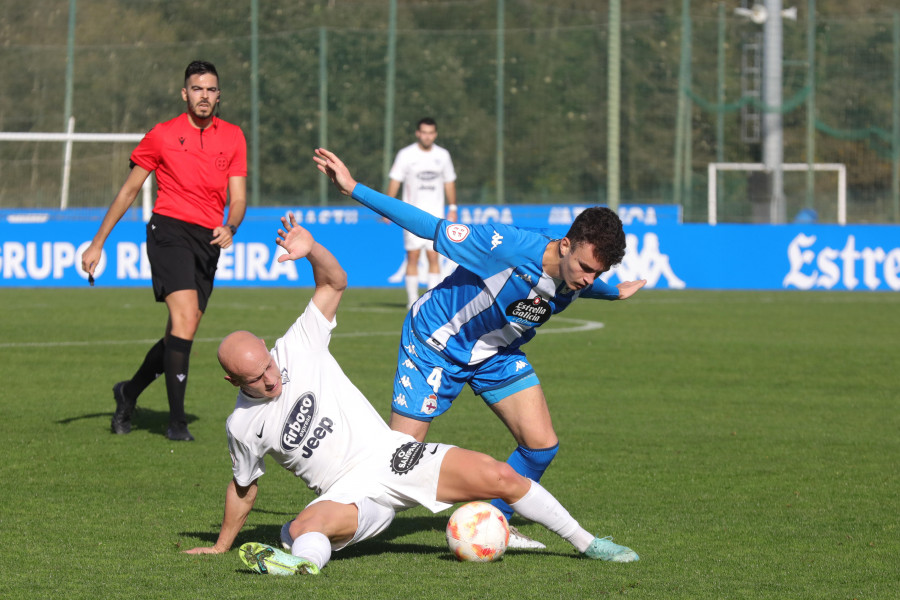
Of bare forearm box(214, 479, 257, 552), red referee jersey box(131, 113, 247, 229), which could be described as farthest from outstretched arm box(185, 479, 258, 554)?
red referee jersey box(131, 113, 247, 229)

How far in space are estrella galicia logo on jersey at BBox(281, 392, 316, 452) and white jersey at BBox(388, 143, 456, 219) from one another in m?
11.6

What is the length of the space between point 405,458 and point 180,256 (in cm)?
350

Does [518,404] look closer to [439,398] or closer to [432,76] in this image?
[439,398]

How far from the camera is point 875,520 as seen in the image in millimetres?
6113

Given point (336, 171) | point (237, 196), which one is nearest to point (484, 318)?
point (336, 171)

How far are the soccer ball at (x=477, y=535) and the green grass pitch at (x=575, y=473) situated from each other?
8 centimetres

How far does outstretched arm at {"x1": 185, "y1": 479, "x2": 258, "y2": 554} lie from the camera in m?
5.28

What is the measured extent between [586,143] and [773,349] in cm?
2076

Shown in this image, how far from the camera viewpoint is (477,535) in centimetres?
529

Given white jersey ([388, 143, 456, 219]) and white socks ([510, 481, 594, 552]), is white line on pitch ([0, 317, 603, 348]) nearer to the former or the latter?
white jersey ([388, 143, 456, 219])

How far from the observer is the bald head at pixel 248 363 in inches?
195

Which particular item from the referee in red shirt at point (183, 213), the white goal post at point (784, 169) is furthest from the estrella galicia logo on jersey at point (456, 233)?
the white goal post at point (784, 169)

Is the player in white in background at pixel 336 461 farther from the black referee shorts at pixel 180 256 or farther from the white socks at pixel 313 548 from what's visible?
the black referee shorts at pixel 180 256

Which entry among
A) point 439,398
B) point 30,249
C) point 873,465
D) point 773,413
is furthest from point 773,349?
point 30,249
